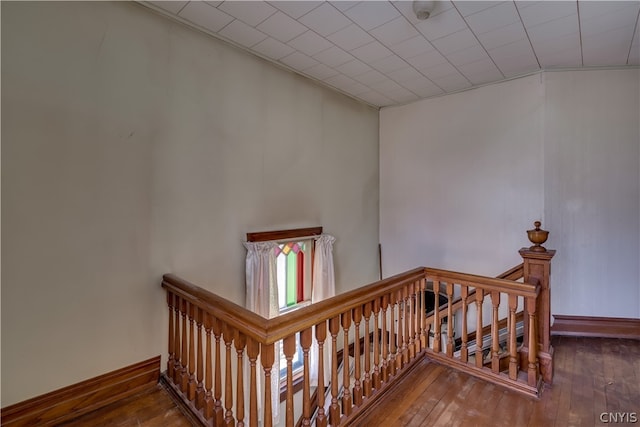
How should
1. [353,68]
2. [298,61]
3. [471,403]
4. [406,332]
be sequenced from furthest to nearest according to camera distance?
1. [353,68]
2. [298,61]
3. [406,332]
4. [471,403]

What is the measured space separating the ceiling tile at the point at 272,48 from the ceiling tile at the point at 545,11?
1861 mm

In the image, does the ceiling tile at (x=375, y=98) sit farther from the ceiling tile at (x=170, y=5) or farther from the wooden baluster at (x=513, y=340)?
the wooden baluster at (x=513, y=340)

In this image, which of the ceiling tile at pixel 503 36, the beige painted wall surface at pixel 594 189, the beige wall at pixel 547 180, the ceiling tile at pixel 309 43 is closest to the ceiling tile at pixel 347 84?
the ceiling tile at pixel 309 43

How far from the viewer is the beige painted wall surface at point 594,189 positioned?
3.14m

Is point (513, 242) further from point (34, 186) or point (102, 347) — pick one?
point (34, 186)

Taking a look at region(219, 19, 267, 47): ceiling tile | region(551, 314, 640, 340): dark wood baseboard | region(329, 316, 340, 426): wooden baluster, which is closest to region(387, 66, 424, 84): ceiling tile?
region(219, 19, 267, 47): ceiling tile

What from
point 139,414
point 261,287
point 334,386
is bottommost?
point 139,414

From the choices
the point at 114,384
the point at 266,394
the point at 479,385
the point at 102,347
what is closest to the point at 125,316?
the point at 102,347

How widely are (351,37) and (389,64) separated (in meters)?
0.69

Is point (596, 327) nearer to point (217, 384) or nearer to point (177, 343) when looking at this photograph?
point (217, 384)

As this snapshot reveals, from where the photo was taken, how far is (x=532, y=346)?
7.10ft

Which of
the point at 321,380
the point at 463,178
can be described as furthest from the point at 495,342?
the point at 463,178

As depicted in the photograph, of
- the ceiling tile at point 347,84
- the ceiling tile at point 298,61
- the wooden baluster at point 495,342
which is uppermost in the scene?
the ceiling tile at point 347,84

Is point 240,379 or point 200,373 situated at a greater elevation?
point 240,379
